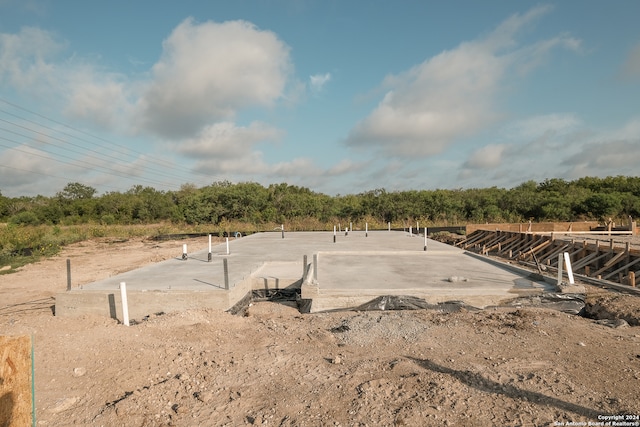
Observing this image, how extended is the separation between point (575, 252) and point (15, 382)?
1890cm

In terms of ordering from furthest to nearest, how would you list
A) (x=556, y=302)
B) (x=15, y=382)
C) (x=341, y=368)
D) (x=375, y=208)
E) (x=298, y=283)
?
(x=375, y=208), (x=298, y=283), (x=556, y=302), (x=341, y=368), (x=15, y=382)

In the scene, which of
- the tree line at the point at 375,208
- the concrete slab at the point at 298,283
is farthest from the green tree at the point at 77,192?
the concrete slab at the point at 298,283

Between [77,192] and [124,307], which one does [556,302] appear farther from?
[77,192]

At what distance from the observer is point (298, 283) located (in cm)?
1028

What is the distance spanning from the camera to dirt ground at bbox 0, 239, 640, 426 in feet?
14.1

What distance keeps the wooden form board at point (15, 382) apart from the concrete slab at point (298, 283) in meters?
5.96

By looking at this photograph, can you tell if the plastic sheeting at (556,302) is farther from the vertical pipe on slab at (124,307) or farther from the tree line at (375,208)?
the tree line at (375,208)

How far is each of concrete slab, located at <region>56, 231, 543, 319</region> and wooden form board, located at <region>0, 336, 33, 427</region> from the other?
19.5ft

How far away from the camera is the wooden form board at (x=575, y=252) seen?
555 inches

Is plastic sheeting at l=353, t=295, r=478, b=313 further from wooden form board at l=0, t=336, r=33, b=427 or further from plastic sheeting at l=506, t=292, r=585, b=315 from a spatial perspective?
wooden form board at l=0, t=336, r=33, b=427

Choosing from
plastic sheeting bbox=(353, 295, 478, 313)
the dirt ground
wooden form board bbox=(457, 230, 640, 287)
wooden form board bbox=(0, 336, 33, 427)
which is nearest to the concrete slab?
plastic sheeting bbox=(353, 295, 478, 313)

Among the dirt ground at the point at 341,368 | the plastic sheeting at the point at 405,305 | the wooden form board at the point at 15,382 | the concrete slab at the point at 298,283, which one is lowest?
the dirt ground at the point at 341,368

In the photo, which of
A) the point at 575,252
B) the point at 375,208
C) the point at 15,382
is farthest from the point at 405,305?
the point at 375,208

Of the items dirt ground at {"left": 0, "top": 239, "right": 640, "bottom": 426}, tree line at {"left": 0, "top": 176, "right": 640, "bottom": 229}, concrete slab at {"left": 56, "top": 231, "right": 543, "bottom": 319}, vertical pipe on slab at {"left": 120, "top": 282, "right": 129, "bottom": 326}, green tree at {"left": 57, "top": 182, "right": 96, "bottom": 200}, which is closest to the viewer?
dirt ground at {"left": 0, "top": 239, "right": 640, "bottom": 426}
